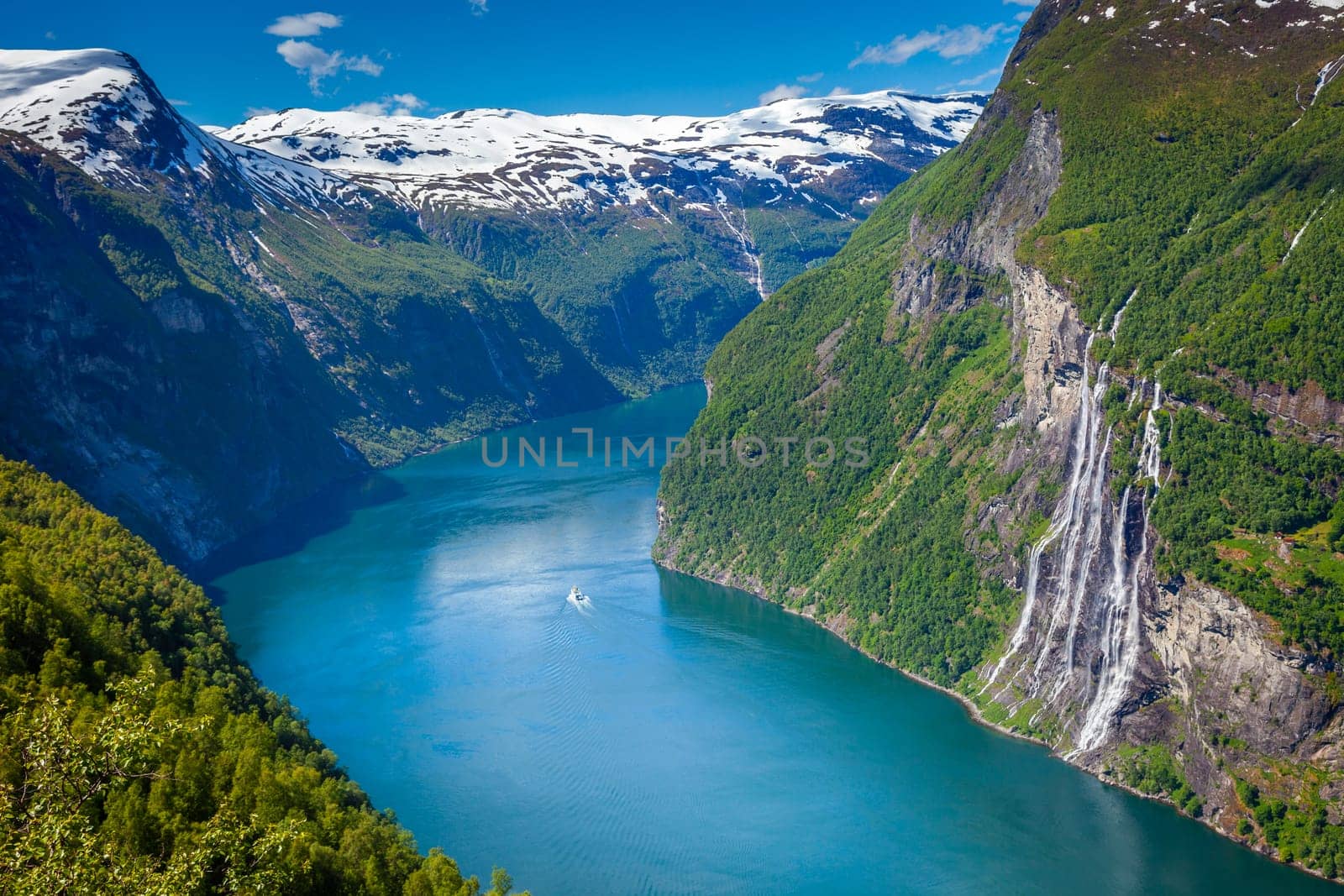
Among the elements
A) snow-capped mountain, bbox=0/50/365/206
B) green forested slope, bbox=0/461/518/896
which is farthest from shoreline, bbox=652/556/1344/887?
snow-capped mountain, bbox=0/50/365/206

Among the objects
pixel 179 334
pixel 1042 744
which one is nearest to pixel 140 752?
pixel 1042 744

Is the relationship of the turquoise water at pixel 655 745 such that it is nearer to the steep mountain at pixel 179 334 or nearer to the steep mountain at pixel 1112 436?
the steep mountain at pixel 1112 436

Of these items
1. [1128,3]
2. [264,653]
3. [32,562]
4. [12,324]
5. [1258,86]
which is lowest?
[264,653]

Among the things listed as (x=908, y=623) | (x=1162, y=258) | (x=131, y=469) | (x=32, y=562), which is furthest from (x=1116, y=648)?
(x=131, y=469)

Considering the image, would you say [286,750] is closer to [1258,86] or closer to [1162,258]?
[1162,258]

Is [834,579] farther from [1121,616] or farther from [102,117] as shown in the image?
[102,117]

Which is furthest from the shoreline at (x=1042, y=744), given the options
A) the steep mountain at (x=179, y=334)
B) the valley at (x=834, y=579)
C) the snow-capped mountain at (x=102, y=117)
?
the snow-capped mountain at (x=102, y=117)

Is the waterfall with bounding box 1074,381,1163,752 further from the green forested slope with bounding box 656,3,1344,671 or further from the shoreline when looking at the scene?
the shoreline
